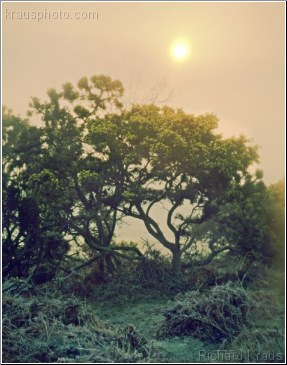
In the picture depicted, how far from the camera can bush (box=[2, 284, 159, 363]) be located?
31.9 ft

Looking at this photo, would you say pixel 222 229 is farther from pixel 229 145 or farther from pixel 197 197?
pixel 229 145

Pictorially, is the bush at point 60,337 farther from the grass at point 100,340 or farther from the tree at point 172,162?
the tree at point 172,162

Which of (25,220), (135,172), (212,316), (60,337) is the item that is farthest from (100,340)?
(135,172)

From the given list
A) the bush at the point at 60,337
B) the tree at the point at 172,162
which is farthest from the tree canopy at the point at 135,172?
the bush at the point at 60,337

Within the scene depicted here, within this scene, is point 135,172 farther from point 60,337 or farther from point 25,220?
point 60,337

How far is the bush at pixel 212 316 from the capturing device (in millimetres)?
11961

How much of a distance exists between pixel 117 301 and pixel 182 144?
6.87 m

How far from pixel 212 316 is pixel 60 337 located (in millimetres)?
4058

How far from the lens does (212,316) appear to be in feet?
40.3

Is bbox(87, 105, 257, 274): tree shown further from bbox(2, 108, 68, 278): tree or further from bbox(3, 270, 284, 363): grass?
bbox(3, 270, 284, 363): grass

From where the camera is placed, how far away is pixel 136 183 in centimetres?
2034

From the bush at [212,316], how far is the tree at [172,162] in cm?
764

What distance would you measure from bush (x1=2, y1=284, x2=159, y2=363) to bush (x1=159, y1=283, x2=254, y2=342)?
1.90 metres

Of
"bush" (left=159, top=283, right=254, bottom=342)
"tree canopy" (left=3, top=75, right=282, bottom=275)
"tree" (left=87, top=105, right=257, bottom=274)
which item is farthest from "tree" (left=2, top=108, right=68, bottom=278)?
"bush" (left=159, top=283, right=254, bottom=342)
